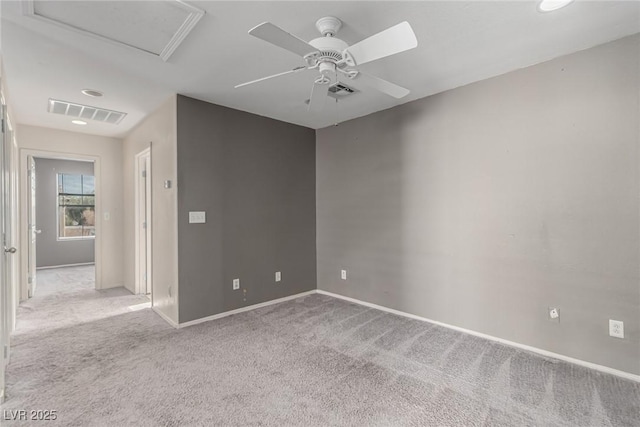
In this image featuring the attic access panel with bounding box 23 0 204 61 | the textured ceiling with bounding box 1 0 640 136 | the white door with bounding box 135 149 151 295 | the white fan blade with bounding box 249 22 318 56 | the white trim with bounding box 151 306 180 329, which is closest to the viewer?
the white fan blade with bounding box 249 22 318 56

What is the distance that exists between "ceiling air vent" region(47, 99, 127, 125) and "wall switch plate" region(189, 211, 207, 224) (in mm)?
1717

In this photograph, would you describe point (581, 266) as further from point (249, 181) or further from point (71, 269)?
point (71, 269)

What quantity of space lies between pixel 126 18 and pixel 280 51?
1.01 m

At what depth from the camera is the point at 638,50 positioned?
6.95 ft

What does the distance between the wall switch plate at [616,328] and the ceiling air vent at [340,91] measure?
114 inches

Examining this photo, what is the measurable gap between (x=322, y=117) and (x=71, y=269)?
6.45 m

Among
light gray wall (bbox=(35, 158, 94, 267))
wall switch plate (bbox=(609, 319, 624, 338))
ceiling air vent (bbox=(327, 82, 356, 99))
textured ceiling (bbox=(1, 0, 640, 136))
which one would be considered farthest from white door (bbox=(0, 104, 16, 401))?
light gray wall (bbox=(35, 158, 94, 267))

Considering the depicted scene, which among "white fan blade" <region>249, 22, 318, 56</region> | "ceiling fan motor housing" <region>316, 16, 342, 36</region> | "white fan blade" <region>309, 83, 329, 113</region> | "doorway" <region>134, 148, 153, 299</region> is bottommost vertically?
"doorway" <region>134, 148, 153, 299</region>

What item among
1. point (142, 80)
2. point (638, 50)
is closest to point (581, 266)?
point (638, 50)

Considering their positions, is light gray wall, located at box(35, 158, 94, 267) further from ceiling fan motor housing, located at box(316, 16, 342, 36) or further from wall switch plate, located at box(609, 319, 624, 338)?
wall switch plate, located at box(609, 319, 624, 338)

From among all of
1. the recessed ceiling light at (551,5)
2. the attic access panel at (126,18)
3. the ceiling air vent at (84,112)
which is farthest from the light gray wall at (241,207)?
the recessed ceiling light at (551,5)

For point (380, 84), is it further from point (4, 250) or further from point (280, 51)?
point (4, 250)

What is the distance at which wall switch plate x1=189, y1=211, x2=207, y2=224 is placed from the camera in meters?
3.24

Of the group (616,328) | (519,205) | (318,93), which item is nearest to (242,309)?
(318,93)
